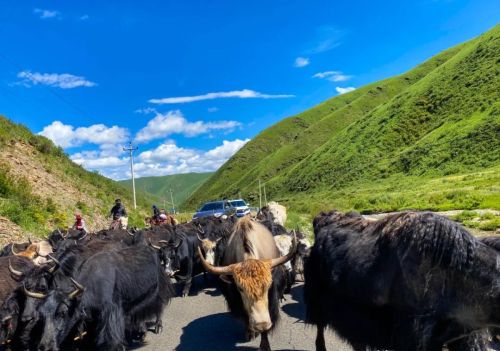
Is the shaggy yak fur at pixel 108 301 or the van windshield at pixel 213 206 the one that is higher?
the van windshield at pixel 213 206

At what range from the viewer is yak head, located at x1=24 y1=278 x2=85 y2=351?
15.8 ft

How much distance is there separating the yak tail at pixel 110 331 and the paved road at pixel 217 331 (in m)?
1.37

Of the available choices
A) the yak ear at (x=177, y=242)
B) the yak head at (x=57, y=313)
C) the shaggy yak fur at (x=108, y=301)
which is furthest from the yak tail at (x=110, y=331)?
the yak ear at (x=177, y=242)

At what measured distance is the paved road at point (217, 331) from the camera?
245 inches

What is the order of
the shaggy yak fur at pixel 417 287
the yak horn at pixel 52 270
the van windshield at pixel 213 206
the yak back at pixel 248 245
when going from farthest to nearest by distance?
1. the van windshield at pixel 213 206
2. the yak back at pixel 248 245
3. the yak horn at pixel 52 270
4. the shaggy yak fur at pixel 417 287

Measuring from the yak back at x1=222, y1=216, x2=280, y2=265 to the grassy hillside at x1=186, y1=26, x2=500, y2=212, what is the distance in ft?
51.5

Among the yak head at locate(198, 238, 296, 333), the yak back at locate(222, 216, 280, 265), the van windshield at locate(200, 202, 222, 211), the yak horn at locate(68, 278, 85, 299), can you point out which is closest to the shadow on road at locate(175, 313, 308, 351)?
the yak back at locate(222, 216, 280, 265)

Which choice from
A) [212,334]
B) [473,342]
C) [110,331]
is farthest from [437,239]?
[212,334]

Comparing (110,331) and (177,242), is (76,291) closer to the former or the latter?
(110,331)

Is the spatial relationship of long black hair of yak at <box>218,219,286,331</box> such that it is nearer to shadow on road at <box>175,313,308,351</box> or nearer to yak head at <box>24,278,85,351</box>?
shadow on road at <box>175,313,308,351</box>

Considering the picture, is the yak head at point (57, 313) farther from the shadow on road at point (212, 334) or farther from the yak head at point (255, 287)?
the shadow on road at point (212, 334)

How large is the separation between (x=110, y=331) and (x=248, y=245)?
217 cm

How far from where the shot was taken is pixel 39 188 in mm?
24047

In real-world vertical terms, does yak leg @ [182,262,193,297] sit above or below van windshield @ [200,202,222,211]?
below
